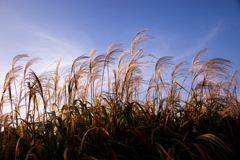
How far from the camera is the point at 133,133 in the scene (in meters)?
2.56

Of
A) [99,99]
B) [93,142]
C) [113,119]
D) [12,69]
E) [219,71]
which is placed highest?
[12,69]

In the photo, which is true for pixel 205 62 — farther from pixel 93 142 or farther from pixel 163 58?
pixel 93 142

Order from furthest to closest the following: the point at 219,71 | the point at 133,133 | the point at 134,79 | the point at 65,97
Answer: the point at 134,79
the point at 65,97
the point at 219,71
the point at 133,133

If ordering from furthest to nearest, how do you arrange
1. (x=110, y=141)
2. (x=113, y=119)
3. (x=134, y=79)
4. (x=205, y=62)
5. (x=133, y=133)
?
(x=134, y=79), (x=205, y=62), (x=133, y=133), (x=113, y=119), (x=110, y=141)

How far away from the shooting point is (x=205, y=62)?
3221mm

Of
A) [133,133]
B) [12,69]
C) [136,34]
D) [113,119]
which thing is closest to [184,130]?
[133,133]

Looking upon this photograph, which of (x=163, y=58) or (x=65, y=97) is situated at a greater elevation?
(x=163, y=58)

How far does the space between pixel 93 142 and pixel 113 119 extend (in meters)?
0.41

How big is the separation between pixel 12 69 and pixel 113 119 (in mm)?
2449

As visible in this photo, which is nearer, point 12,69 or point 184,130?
point 184,130

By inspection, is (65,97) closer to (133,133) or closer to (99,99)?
(99,99)

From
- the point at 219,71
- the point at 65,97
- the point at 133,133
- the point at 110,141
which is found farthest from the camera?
the point at 65,97

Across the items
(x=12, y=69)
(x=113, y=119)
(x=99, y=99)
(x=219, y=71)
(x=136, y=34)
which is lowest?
(x=113, y=119)

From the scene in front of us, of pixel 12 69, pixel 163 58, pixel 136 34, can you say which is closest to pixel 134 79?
pixel 163 58
